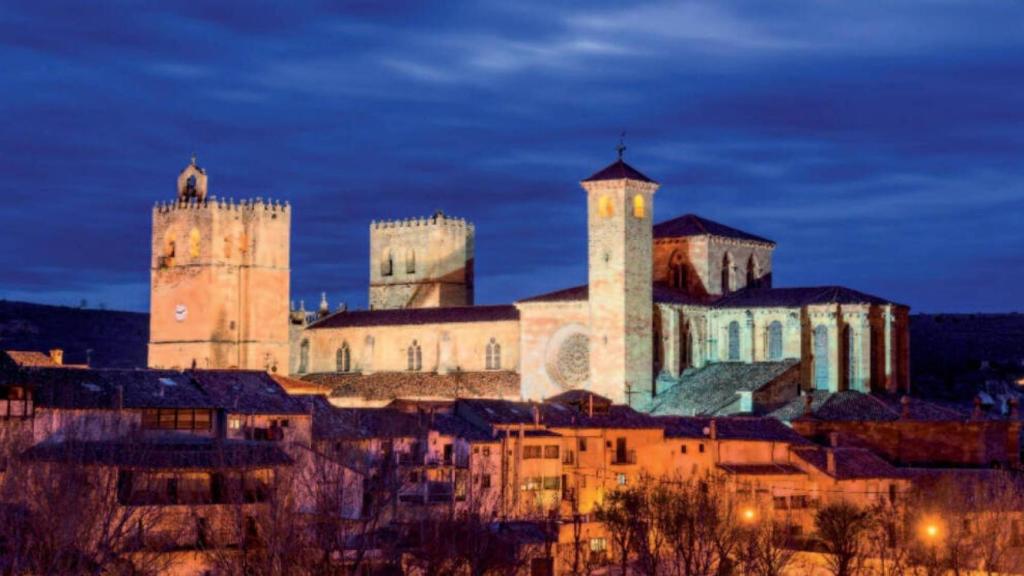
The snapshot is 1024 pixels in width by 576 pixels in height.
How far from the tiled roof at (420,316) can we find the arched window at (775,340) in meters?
9.79

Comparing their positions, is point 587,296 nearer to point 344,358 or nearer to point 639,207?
point 639,207

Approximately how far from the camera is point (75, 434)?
164 ft

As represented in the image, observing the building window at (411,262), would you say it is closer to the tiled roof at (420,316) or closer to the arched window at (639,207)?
the tiled roof at (420,316)

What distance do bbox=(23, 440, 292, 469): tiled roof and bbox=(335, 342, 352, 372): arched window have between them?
39151mm

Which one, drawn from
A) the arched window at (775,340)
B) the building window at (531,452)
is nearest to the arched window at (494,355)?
the arched window at (775,340)

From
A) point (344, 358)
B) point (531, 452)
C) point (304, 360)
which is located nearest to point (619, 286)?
point (531, 452)

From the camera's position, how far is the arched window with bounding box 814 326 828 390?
250ft

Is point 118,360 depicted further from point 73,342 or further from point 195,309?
point 195,309

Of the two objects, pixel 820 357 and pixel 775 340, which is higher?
pixel 775 340

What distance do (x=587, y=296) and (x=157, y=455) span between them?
1305 inches

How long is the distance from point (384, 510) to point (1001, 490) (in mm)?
18529

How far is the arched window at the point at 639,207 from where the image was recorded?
3041 inches

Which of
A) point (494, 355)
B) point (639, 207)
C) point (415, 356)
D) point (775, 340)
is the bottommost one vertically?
point (494, 355)

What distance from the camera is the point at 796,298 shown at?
7806 cm
